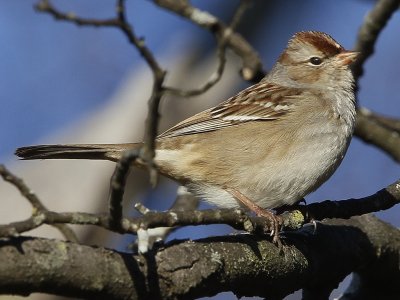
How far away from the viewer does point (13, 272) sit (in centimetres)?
237

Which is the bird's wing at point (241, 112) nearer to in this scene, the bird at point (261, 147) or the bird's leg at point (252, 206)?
the bird at point (261, 147)

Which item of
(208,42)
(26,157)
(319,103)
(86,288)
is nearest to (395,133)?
(319,103)

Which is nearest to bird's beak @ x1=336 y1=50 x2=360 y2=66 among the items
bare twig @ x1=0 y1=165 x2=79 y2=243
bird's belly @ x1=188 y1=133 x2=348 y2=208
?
bird's belly @ x1=188 y1=133 x2=348 y2=208

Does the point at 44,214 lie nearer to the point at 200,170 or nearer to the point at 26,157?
the point at 26,157

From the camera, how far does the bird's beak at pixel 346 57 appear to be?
4.82m

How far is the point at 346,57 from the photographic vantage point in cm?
491

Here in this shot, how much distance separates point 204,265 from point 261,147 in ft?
5.84

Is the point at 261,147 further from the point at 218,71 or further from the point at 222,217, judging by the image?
the point at 222,217

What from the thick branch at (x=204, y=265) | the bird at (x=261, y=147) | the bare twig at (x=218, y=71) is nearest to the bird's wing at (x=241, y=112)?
the bird at (x=261, y=147)

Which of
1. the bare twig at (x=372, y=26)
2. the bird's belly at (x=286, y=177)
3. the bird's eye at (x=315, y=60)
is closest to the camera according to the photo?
the bird's belly at (x=286, y=177)

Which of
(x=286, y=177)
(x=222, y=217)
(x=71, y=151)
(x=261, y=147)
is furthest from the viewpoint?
(x=261, y=147)

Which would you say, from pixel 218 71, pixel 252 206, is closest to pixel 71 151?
pixel 252 206

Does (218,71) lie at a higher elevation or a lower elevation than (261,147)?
higher

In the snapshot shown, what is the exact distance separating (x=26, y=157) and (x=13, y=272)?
155cm
